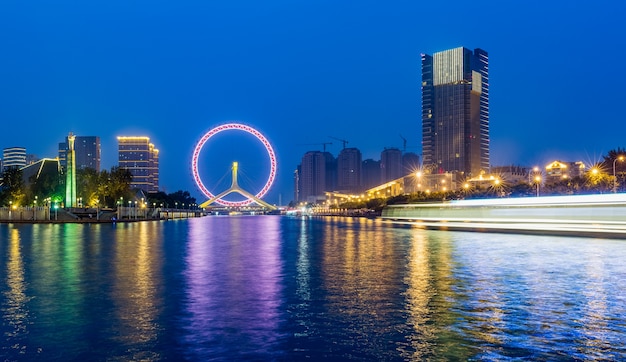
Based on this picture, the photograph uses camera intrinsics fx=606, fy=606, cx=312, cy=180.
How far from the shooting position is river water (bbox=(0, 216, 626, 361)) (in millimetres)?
10164

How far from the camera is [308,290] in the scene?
17.1 meters

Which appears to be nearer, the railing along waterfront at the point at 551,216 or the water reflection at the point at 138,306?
the water reflection at the point at 138,306

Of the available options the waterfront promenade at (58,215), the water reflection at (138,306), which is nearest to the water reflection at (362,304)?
the water reflection at (138,306)

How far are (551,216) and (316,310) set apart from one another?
40158 millimetres

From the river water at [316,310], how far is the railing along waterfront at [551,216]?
61.4 feet

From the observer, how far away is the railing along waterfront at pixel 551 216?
140ft

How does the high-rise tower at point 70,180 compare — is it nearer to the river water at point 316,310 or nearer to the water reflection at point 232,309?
the river water at point 316,310

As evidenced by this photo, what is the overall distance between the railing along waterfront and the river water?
18.7 metres

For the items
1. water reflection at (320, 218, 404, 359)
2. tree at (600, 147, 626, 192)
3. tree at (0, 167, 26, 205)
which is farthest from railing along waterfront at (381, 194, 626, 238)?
tree at (0, 167, 26, 205)

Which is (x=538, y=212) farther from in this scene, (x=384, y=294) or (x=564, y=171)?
(x=564, y=171)

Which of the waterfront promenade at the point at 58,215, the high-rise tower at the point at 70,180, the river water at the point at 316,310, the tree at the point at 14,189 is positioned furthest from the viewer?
the tree at the point at 14,189

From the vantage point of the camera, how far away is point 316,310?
13.9m

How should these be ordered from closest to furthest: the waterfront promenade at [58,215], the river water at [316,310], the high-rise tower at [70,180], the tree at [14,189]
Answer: the river water at [316,310] < the waterfront promenade at [58,215] < the high-rise tower at [70,180] < the tree at [14,189]

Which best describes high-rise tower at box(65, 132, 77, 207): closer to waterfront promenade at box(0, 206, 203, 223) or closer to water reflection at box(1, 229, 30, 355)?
waterfront promenade at box(0, 206, 203, 223)
